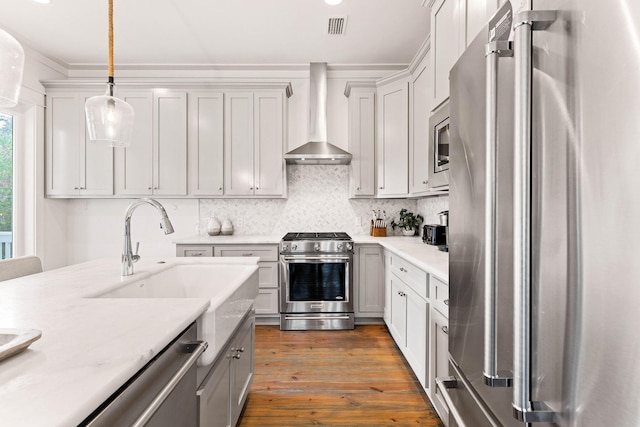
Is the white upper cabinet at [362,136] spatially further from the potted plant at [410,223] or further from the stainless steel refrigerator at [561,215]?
the stainless steel refrigerator at [561,215]

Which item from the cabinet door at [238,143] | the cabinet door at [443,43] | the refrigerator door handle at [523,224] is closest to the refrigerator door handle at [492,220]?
the refrigerator door handle at [523,224]

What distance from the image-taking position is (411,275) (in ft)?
7.97

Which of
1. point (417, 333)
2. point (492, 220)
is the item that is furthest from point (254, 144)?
point (492, 220)

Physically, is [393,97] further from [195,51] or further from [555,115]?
[555,115]

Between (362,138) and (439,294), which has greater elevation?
(362,138)

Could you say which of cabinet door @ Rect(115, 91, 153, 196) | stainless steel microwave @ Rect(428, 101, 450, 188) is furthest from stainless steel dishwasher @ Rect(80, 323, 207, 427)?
cabinet door @ Rect(115, 91, 153, 196)

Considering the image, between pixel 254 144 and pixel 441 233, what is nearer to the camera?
pixel 441 233

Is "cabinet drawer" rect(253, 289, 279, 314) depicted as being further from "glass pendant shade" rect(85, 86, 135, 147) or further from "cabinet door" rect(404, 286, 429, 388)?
"glass pendant shade" rect(85, 86, 135, 147)

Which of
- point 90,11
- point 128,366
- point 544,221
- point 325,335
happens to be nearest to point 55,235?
point 90,11

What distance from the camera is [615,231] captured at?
0.48 m

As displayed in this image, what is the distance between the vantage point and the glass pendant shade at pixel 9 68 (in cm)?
98

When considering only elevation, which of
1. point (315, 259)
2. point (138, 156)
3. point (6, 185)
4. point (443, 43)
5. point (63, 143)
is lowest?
point (315, 259)

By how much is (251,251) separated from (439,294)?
2.17 metres

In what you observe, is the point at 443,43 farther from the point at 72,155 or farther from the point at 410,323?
the point at 72,155
